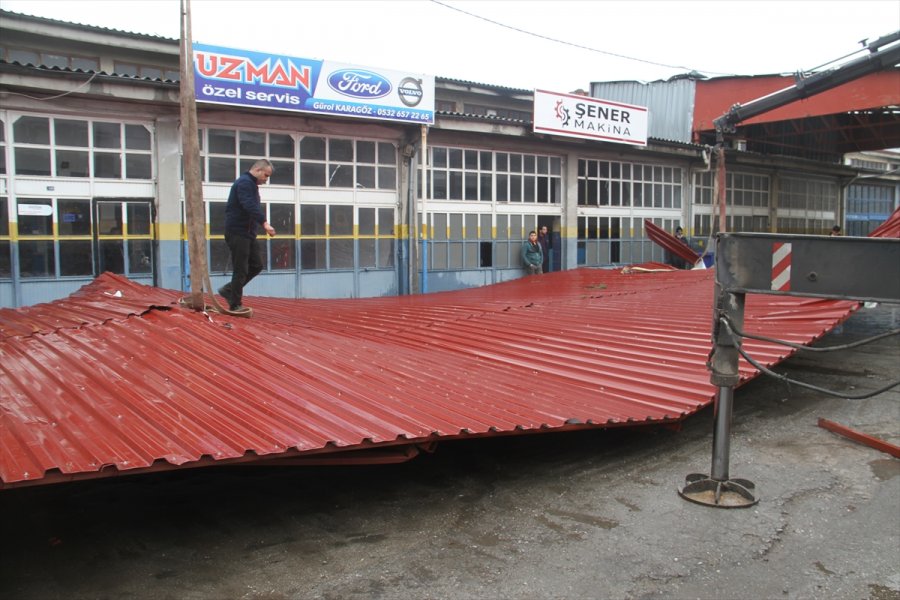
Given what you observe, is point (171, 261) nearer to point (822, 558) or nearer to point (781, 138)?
point (822, 558)

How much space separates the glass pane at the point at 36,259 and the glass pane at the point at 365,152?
5.82m

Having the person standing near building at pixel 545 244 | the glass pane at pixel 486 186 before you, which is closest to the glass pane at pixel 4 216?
the glass pane at pixel 486 186

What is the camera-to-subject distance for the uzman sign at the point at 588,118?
15.8 metres

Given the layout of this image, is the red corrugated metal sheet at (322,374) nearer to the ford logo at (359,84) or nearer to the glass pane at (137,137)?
the glass pane at (137,137)

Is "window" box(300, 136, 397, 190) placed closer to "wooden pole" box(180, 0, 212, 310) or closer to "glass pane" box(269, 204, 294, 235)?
"glass pane" box(269, 204, 294, 235)

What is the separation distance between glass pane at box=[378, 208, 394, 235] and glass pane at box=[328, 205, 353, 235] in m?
0.67

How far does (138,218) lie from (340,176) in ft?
12.9

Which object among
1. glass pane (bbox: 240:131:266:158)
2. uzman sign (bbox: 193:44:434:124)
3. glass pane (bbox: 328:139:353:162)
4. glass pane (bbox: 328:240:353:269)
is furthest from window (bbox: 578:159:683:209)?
glass pane (bbox: 240:131:266:158)

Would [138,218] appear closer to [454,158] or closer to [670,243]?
[454,158]

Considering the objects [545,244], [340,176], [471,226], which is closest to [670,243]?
[545,244]

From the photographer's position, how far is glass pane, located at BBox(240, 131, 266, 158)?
521 inches

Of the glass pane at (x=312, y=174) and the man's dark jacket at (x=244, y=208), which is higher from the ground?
the glass pane at (x=312, y=174)

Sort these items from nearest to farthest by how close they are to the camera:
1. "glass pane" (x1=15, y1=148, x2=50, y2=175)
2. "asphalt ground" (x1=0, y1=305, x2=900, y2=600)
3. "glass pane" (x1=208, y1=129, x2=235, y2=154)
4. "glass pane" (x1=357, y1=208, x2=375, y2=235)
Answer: "asphalt ground" (x1=0, y1=305, x2=900, y2=600) → "glass pane" (x1=15, y1=148, x2=50, y2=175) → "glass pane" (x1=208, y1=129, x2=235, y2=154) → "glass pane" (x1=357, y1=208, x2=375, y2=235)

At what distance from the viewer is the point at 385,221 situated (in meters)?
15.1
